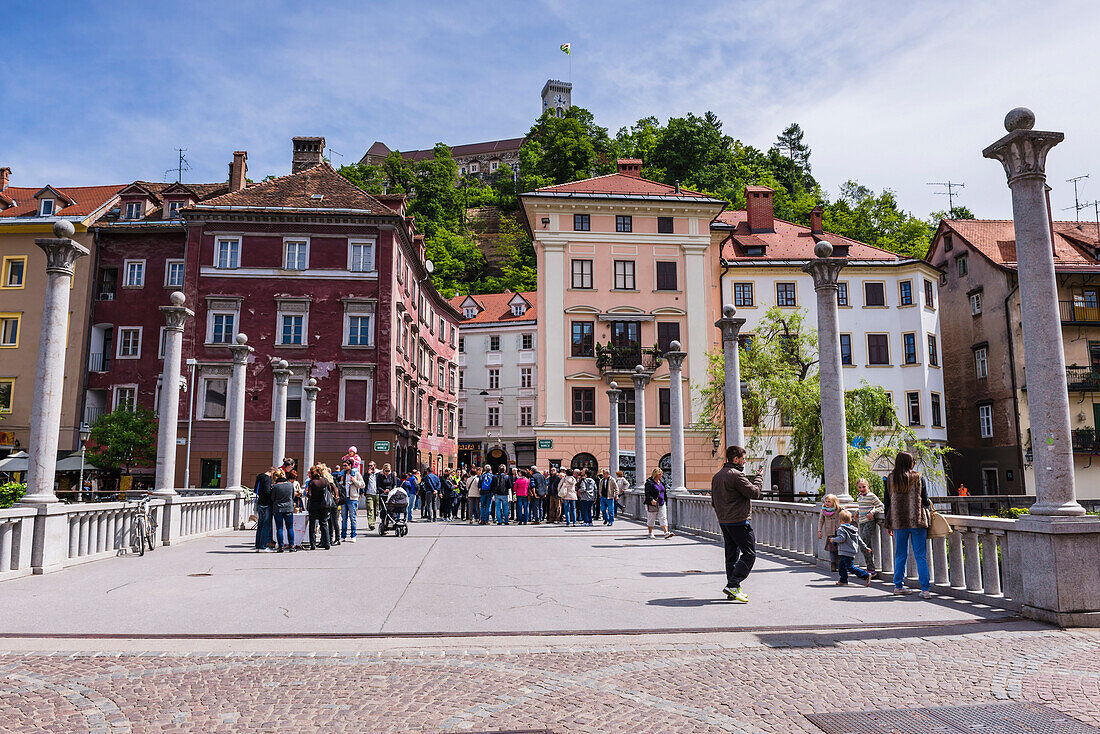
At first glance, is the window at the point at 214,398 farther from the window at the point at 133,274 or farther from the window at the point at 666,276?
the window at the point at 666,276

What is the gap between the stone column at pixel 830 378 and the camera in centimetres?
1251

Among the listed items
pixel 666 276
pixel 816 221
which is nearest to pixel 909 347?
pixel 816 221

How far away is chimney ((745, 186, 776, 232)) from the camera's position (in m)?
48.9

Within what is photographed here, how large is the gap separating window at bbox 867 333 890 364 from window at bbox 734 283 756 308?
7.12 metres

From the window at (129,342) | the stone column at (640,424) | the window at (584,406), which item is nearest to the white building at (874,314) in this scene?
the window at (584,406)

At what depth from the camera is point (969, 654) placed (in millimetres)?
6691

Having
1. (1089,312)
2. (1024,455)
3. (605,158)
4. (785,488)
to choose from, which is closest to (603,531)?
(785,488)

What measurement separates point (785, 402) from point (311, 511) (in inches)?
871

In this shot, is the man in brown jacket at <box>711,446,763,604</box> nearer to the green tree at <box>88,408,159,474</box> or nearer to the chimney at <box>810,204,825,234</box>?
the green tree at <box>88,408,159,474</box>

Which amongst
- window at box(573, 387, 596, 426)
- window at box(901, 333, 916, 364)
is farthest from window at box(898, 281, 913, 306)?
window at box(573, 387, 596, 426)

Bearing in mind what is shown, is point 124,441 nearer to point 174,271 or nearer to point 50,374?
point 174,271

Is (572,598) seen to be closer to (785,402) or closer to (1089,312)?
(785,402)

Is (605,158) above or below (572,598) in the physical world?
above

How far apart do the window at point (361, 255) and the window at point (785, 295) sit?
74.0 feet
